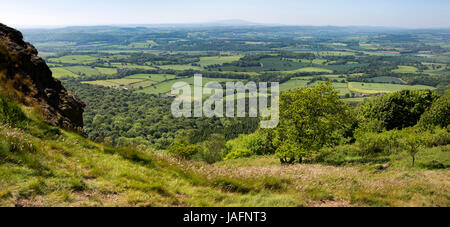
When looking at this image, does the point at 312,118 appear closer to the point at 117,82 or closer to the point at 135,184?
the point at 135,184

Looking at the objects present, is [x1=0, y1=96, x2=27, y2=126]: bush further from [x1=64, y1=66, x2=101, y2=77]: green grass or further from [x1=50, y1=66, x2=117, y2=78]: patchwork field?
[x1=64, y1=66, x2=101, y2=77]: green grass

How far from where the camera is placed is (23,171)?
6605 mm

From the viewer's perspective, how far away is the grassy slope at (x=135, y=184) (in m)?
6.36

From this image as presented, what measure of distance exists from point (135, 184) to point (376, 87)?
152m

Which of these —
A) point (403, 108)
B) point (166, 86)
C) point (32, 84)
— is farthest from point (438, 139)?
point (166, 86)

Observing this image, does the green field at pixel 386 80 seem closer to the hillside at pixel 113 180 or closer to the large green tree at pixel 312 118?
the large green tree at pixel 312 118

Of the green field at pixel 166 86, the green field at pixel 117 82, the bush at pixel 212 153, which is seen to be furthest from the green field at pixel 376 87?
the green field at pixel 117 82

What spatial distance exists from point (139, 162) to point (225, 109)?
109m

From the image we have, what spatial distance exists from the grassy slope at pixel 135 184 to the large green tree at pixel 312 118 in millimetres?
11043

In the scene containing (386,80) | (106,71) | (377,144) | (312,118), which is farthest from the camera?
(106,71)

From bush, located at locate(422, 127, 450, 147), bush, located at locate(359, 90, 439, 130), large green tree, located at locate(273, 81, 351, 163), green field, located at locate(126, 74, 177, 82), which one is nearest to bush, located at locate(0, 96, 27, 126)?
large green tree, located at locate(273, 81, 351, 163)

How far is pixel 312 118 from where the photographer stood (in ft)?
68.4

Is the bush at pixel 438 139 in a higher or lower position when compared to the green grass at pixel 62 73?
lower
